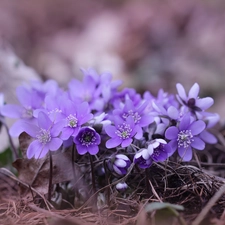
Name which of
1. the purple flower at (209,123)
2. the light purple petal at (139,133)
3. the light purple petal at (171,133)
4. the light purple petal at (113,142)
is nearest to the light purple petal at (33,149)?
the light purple petal at (113,142)

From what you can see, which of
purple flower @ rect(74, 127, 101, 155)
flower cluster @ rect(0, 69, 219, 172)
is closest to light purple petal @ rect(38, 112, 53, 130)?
flower cluster @ rect(0, 69, 219, 172)

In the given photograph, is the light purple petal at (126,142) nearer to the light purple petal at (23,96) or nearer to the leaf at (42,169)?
the leaf at (42,169)

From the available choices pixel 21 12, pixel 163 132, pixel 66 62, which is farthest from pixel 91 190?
pixel 21 12

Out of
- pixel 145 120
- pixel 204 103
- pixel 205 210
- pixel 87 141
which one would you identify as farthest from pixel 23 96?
pixel 205 210

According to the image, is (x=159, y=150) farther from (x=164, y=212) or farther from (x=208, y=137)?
(x=208, y=137)

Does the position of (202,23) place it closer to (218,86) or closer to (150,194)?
(218,86)
